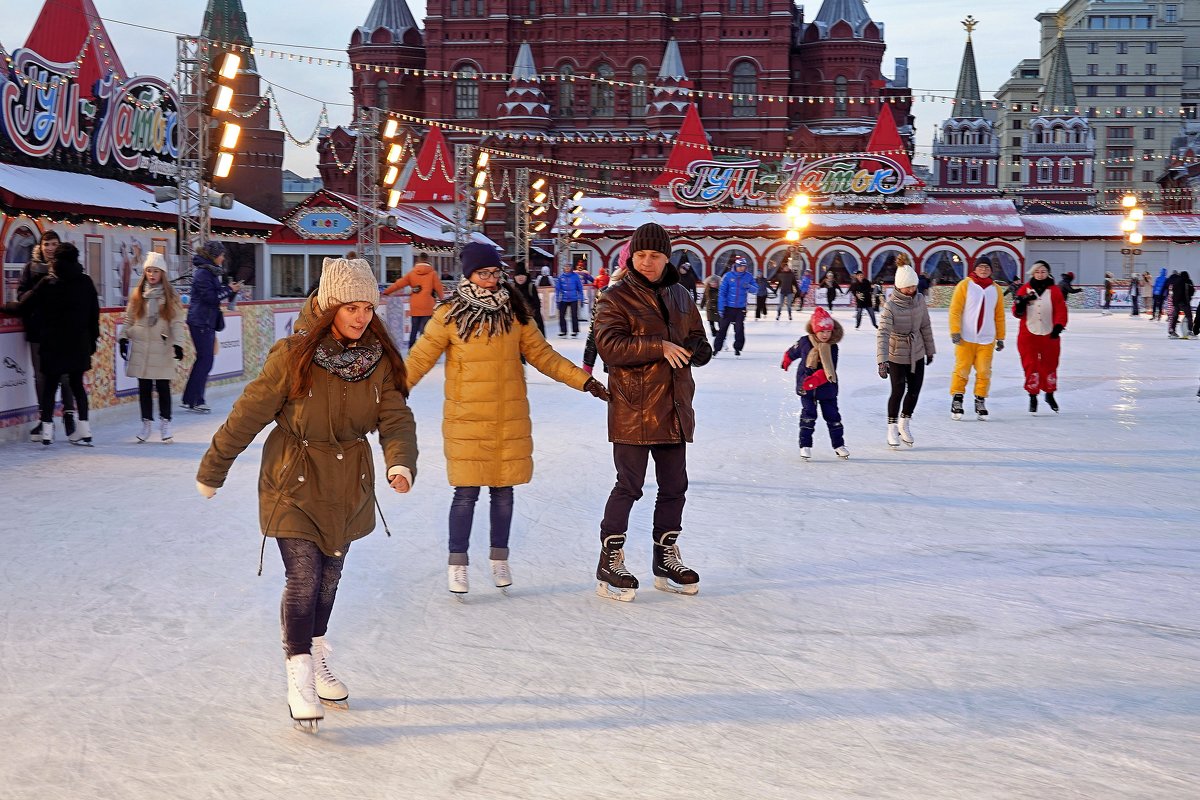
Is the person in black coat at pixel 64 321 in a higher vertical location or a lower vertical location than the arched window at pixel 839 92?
lower

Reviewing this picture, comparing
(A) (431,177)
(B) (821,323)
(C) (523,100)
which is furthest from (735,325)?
(C) (523,100)

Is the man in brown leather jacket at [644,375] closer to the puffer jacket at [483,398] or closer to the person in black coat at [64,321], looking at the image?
the puffer jacket at [483,398]

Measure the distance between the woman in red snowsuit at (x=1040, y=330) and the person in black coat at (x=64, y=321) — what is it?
24.4ft

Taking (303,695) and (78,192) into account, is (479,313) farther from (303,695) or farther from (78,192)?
(78,192)

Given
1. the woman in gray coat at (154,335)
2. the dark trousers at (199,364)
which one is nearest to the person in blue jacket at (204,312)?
the dark trousers at (199,364)

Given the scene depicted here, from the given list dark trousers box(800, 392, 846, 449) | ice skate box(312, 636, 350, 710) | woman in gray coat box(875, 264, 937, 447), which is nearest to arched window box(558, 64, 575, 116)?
woman in gray coat box(875, 264, 937, 447)

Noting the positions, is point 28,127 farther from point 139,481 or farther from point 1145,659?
point 1145,659

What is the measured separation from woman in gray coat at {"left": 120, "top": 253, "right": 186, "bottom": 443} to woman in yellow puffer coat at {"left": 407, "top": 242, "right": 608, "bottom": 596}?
5.07 meters

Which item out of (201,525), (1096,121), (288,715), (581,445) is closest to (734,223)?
(581,445)

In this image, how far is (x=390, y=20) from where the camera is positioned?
63.4m

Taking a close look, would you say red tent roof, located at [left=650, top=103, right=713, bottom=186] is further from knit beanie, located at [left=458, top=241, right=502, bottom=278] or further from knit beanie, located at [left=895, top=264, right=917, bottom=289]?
knit beanie, located at [left=458, top=241, right=502, bottom=278]

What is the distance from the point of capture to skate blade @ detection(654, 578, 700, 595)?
204 inches

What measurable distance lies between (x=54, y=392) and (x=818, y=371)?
17.2ft

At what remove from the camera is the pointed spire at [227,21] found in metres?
68.7
